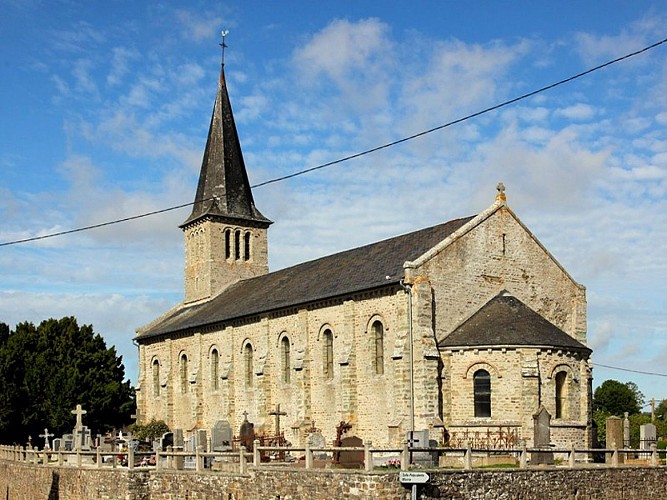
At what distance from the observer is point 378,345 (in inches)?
1405

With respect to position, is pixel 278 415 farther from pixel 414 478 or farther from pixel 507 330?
pixel 414 478

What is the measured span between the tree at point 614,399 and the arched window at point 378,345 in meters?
76.3

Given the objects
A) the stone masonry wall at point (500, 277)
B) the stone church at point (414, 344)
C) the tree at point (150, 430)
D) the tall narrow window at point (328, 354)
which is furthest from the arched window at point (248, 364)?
the stone masonry wall at point (500, 277)

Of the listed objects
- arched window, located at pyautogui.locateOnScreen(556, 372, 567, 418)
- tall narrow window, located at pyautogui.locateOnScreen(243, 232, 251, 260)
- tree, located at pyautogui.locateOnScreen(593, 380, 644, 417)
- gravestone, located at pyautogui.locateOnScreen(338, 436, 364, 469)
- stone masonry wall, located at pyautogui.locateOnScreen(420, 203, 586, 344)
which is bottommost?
tree, located at pyautogui.locateOnScreen(593, 380, 644, 417)

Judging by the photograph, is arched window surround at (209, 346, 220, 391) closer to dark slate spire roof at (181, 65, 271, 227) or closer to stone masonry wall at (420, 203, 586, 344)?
dark slate spire roof at (181, 65, 271, 227)

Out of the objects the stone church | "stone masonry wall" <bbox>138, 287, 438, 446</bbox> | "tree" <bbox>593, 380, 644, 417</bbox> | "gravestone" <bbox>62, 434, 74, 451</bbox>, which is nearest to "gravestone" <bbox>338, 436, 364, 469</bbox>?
the stone church

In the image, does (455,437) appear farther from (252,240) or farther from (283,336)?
(252,240)

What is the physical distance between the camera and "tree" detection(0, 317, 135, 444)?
155ft

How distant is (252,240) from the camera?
56.5 m

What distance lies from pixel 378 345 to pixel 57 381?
21372 millimetres

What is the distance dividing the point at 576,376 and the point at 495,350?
3.48 meters

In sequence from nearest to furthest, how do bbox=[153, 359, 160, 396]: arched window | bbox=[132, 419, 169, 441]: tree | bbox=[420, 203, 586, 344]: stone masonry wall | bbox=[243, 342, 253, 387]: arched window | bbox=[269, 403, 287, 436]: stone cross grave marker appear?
bbox=[420, 203, 586, 344]: stone masonry wall → bbox=[269, 403, 287, 436]: stone cross grave marker → bbox=[243, 342, 253, 387]: arched window → bbox=[132, 419, 169, 441]: tree → bbox=[153, 359, 160, 396]: arched window

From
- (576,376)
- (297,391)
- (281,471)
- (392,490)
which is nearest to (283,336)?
(297,391)

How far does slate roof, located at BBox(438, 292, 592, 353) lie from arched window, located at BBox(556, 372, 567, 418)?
3.83 ft
